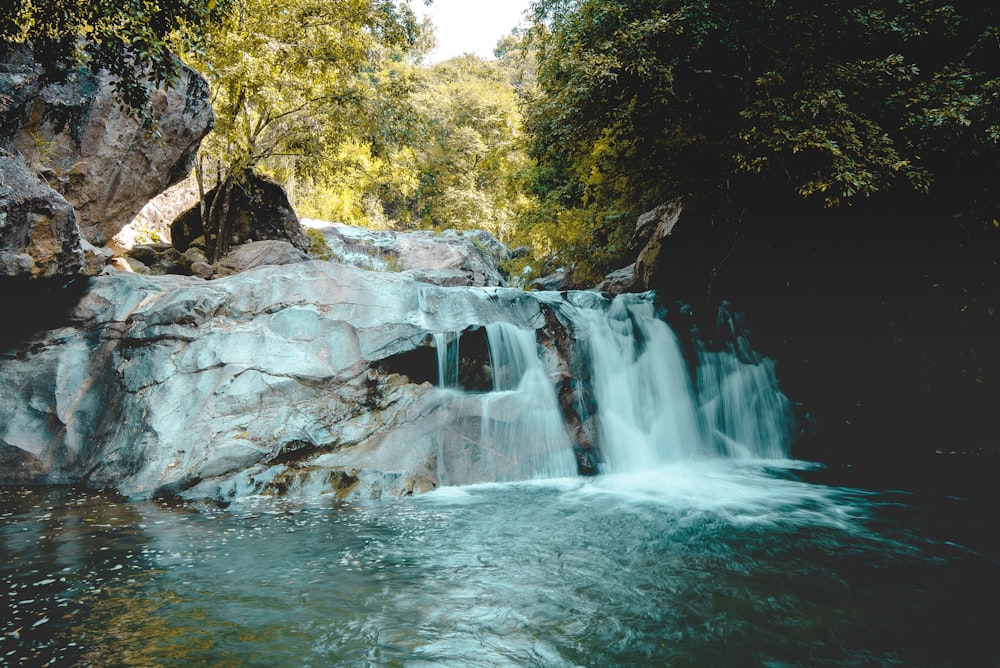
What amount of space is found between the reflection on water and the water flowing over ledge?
29.1 inches

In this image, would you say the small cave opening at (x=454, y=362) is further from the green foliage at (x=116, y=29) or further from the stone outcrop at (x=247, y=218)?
the stone outcrop at (x=247, y=218)

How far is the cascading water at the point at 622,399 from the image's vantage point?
7.96m

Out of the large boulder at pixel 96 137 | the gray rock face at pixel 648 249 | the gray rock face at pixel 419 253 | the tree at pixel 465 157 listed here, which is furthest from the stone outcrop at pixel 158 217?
the tree at pixel 465 157

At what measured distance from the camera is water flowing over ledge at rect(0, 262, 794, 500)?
21.8 feet

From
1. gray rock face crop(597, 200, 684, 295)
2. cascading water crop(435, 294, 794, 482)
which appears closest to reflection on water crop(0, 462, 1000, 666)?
cascading water crop(435, 294, 794, 482)

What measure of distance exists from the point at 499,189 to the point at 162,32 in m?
28.1

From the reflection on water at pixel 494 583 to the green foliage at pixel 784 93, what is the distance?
4.54m

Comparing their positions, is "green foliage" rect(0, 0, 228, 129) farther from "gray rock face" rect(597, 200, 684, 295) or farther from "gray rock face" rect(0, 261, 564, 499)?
"gray rock face" rect(597, 200, 684, 295)

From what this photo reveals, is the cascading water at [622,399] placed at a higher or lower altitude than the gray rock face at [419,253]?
lower

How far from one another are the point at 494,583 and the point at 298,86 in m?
12.3

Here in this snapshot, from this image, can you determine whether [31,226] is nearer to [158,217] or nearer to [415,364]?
[415,364]

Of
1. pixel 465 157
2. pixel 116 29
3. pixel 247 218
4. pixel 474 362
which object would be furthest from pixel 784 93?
pixel 465 157

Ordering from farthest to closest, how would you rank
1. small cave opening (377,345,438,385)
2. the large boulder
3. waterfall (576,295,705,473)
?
waterfall (576,295,705,473)
small cave opening (377,345,438,385)
the large boulder

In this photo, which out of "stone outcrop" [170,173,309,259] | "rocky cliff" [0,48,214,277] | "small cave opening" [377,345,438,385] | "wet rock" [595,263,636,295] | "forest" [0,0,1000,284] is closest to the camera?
"rocky cliff" [0,48,214,277]
